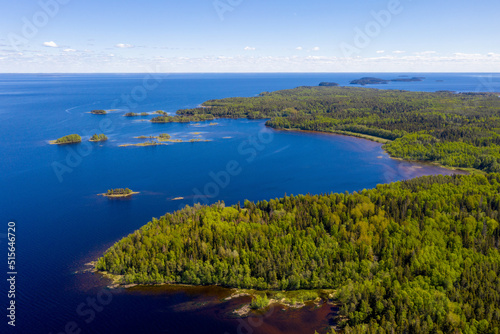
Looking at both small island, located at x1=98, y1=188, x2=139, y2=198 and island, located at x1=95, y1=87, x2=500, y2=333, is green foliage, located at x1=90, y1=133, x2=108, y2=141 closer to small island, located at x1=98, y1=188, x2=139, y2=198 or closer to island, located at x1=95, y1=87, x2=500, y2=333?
small island, located at x1=98, y1=188, x2=139, y2=198

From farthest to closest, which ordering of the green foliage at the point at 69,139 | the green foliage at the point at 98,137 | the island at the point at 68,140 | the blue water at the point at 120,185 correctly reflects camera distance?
the green foliage at the point at 98,137 < the green foliage at the point at 69,139 < the island at the point at 68,140 < the blue water at the point at 120,185

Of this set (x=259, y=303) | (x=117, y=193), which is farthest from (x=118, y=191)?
(x=259, y=303)

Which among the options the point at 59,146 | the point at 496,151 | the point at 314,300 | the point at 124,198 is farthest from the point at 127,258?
the point at 496,151

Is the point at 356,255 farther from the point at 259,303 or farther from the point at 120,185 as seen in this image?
the point at 120,185

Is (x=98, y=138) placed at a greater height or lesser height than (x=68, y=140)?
greater

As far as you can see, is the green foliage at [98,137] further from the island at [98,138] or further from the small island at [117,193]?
the small island at [117,193]
